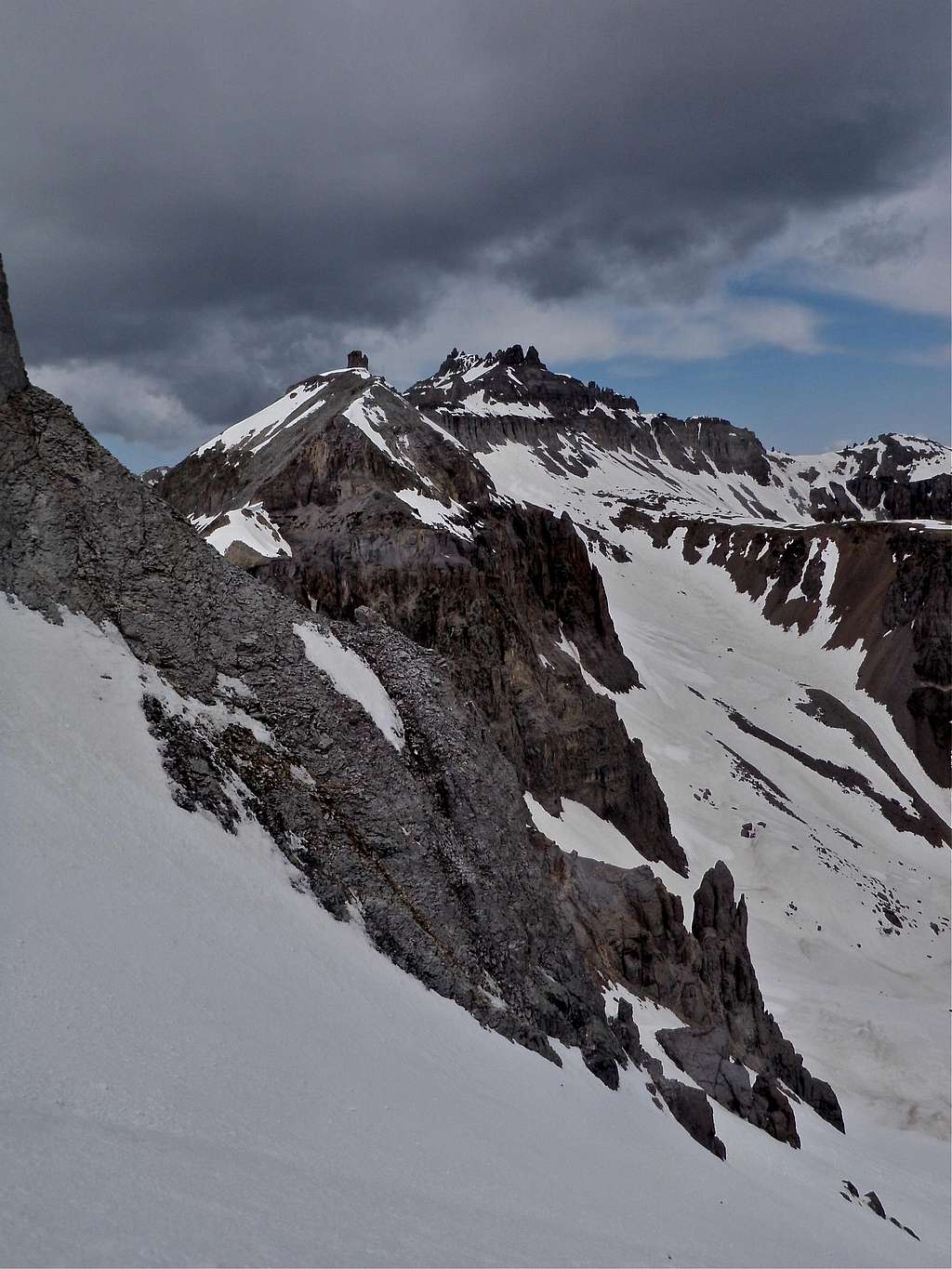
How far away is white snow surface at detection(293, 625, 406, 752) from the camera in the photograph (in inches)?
739

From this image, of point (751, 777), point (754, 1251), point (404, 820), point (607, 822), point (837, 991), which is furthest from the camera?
point (751, 777)

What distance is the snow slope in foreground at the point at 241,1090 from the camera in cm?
671

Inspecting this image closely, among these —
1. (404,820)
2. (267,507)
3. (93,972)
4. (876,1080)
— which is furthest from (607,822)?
(93,972)

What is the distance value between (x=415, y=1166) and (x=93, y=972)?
419 centimetres

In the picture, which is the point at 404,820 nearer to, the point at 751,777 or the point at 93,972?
the point at 93,972

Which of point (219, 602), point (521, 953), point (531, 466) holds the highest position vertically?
point (531, 466)

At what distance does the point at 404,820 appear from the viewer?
17578 mm

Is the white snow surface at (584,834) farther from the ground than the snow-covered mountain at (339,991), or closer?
farther from the ground

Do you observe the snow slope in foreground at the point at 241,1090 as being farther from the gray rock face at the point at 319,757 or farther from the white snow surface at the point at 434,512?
the white snow surface at the point at 434,512

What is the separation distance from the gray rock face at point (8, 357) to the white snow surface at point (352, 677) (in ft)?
24.0

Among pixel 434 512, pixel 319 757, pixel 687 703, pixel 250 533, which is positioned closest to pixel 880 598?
pixel 687 703

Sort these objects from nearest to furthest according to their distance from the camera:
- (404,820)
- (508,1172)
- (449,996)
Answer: (508,1172)
(449,996)
(404,820)

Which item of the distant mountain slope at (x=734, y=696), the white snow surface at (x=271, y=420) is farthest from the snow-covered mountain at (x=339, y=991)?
the white snow surface at (x=271, y=420)

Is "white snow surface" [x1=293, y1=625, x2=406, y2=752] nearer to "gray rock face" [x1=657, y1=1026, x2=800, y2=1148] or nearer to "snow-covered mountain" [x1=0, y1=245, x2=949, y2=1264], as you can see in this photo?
"snow-covered mountain" [x1=0, y1=245, x2=949, y2=1264]
